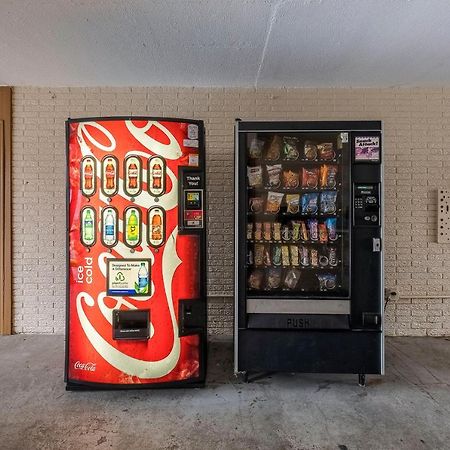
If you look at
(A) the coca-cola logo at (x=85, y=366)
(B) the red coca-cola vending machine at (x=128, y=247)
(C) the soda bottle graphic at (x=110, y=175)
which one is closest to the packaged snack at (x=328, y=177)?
(B) the red coca-cola vending machine at (x=128, y=247)

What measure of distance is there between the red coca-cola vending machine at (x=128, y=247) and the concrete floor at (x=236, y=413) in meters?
0.21

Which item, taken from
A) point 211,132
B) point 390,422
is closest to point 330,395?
point 390,422

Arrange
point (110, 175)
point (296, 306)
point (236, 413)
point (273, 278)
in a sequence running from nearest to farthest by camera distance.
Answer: point (236, 413)
point (110, 175)
point (296, 306)
point (273, 278)

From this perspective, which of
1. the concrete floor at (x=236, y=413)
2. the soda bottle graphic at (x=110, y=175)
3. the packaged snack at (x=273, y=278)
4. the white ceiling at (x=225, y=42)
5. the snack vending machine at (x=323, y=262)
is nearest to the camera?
the concrete floor at (x=236, y=413)

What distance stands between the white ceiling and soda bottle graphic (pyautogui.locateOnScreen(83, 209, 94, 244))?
137cm

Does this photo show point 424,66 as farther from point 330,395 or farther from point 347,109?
point 330,395

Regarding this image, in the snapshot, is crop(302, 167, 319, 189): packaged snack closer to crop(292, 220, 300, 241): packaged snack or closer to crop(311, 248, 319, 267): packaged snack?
crop(292, 220, 300, 241): packaged snack

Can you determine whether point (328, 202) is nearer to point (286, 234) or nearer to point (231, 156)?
point (286, 234)

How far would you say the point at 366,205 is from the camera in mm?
2352

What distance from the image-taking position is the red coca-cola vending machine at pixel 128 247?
2260mm

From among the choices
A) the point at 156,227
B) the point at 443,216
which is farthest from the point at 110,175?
the point at 443,216

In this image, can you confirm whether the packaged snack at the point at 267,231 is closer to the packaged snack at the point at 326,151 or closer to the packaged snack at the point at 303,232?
the packaged snack at the point at 303,232

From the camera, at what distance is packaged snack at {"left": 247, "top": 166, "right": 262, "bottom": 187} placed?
255cm

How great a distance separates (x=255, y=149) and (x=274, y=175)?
0.26 meters
